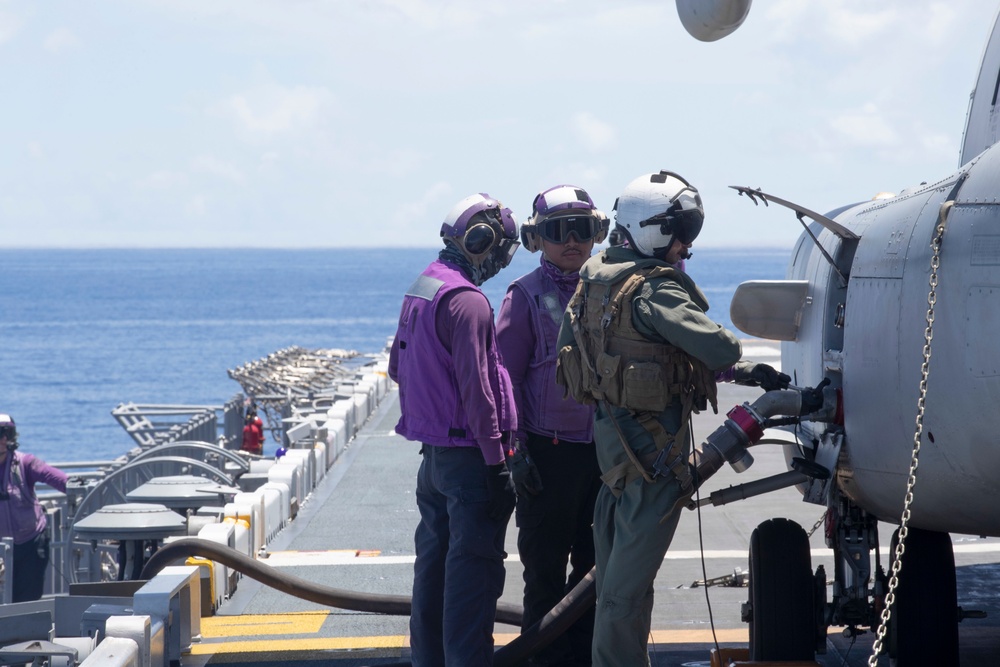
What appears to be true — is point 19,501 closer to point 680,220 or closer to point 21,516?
point 21,516

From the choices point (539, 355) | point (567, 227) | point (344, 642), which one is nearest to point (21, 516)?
point (344, 642)

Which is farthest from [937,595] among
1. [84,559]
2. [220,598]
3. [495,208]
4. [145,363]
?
[145,363]

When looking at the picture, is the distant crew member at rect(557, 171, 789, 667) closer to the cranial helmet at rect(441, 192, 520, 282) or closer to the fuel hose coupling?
the fuel hose coupling

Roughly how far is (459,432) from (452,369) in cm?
28

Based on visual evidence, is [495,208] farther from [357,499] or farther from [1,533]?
[357,499]

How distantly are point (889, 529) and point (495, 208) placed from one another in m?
6.66

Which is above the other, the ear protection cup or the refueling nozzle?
the ear protection cup

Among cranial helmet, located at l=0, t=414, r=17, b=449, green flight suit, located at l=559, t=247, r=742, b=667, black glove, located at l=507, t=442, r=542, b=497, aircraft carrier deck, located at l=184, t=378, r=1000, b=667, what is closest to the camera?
green flight suit, located at l=559, t=247, r=742, b=667

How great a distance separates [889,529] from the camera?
10969mm

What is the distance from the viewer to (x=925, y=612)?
543 centimetres

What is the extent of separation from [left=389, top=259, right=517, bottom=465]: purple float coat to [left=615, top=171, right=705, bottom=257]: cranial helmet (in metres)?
0.71

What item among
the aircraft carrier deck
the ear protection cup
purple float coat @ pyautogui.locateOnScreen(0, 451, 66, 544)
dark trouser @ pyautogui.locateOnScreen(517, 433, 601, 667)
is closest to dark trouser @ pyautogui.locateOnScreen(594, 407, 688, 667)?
dark trouser @ pyautogui.locateOnScreen(517, 433, 601, 667)

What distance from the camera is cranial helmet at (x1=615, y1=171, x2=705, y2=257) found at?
4.97 meters

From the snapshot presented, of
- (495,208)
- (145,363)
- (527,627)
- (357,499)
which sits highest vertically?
(495,208)
